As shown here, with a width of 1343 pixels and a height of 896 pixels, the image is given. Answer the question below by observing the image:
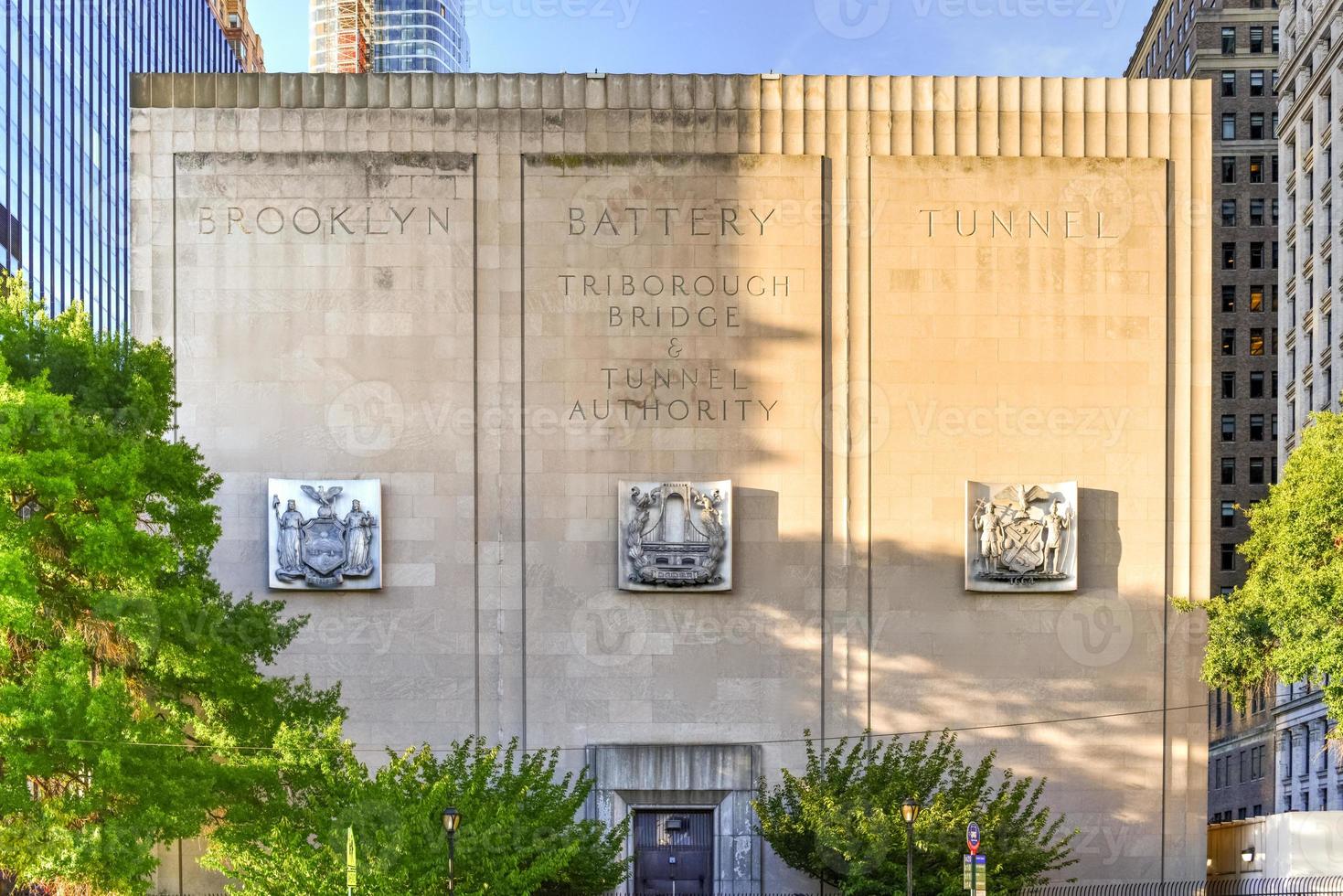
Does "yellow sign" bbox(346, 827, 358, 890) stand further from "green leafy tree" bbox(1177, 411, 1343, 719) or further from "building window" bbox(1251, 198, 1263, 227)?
"building window" bbox(1251, 198, 1263, 227)

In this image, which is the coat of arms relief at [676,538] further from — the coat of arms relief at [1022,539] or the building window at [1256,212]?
the building window at [1256,212]

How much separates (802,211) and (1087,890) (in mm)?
18712

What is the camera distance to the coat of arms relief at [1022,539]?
36375 millimetres

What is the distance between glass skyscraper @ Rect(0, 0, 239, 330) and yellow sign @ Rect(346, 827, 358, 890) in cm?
5860

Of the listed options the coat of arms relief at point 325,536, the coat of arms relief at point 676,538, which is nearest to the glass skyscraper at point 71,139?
the coat of arms relief at point 325,536

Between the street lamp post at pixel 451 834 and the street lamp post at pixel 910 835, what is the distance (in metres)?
9.46

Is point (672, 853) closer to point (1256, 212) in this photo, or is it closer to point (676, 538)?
point (676, 538)

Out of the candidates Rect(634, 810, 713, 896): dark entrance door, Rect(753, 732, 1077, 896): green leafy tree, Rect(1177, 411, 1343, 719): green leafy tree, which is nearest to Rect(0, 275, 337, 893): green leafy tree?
Rect(634, 810, 713, 896): dark entrance door

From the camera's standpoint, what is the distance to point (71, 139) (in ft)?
296

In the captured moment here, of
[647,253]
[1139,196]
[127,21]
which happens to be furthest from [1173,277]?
[127,21]

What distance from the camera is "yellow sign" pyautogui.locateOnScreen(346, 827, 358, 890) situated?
24.6m

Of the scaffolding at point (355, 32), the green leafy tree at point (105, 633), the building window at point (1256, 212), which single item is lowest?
the green leafy tree at point (105, 633)

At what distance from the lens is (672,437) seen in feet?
121

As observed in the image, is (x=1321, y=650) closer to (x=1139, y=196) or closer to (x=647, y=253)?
(x=1139, y=196)
